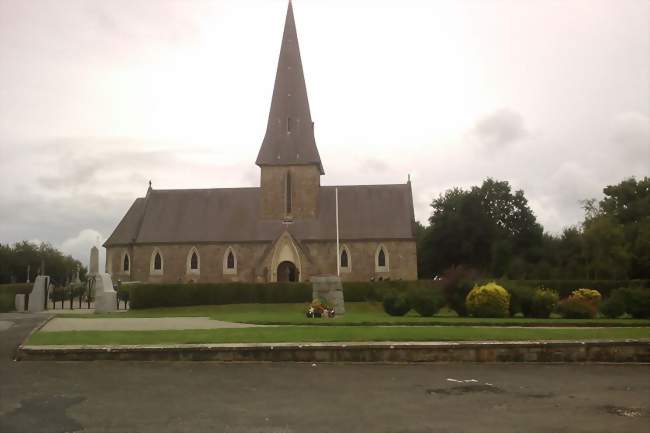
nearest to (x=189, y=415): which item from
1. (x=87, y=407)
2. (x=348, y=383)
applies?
(x=87, y=407)

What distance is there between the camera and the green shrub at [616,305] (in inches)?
997

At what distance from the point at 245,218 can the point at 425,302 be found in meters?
30.2

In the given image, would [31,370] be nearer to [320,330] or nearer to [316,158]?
[320,330]

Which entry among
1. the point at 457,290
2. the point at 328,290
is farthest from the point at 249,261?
the point at 457,290

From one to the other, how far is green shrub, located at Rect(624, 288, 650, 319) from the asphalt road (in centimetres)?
1297

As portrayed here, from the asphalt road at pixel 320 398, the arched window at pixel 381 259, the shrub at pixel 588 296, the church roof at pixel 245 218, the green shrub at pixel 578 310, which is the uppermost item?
the church roof at pixel 245 218

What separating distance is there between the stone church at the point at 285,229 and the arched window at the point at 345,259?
9cm

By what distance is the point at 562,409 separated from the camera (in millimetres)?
8828

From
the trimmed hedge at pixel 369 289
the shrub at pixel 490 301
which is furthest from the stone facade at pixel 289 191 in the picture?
→ the shrub at pixel 490 301

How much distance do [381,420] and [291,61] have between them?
1885 inches

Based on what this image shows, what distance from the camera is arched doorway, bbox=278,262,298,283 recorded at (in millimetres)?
50406

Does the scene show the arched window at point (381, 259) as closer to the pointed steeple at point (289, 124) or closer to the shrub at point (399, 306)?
the pointed steeple at point (289, 124)

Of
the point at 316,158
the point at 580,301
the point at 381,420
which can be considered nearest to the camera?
the point at 381,420

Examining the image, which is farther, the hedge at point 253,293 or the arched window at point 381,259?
the arched window at point 381,259
